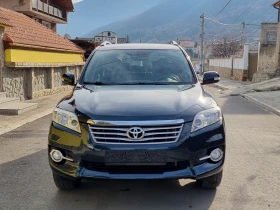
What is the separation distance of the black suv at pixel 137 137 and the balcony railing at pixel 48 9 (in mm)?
27167

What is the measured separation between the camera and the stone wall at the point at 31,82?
1266 centimetres

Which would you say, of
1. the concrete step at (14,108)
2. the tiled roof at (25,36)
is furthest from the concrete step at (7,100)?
the tiled roof at (25,36)

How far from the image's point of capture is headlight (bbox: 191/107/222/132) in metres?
3.62

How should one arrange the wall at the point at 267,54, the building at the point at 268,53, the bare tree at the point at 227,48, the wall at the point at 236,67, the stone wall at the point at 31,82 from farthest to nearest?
1. the bare tree at the point at 227,48
2. the wall at the point at 236,67
3. the wall at the point at 267,54
4. the building at the point at 268,53
5. the stone wall at the point at 31,82

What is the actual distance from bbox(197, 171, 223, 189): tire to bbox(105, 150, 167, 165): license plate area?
0.88m

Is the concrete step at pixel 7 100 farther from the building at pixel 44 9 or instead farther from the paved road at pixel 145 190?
the building at pixel 44 9

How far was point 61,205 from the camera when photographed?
3824 mm

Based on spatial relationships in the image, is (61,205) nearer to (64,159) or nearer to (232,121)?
(64,159)

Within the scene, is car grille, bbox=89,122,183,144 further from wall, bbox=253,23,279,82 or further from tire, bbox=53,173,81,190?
wall, bbox=253,23,279,82

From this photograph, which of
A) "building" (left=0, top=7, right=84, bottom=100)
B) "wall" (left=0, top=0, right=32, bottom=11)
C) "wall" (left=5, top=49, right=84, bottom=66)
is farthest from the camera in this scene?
"wall" (left=0, top=0, right=32, bottom=11)

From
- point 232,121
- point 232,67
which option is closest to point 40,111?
point 232,121

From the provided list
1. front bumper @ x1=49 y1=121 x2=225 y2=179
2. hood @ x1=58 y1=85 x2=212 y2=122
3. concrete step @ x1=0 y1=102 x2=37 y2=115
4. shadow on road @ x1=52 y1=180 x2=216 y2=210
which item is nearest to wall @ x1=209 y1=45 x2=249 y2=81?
concrete step @ x1=0 y1=102 x2=37 y2=115

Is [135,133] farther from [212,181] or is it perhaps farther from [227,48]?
[227,48]

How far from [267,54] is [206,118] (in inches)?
962
